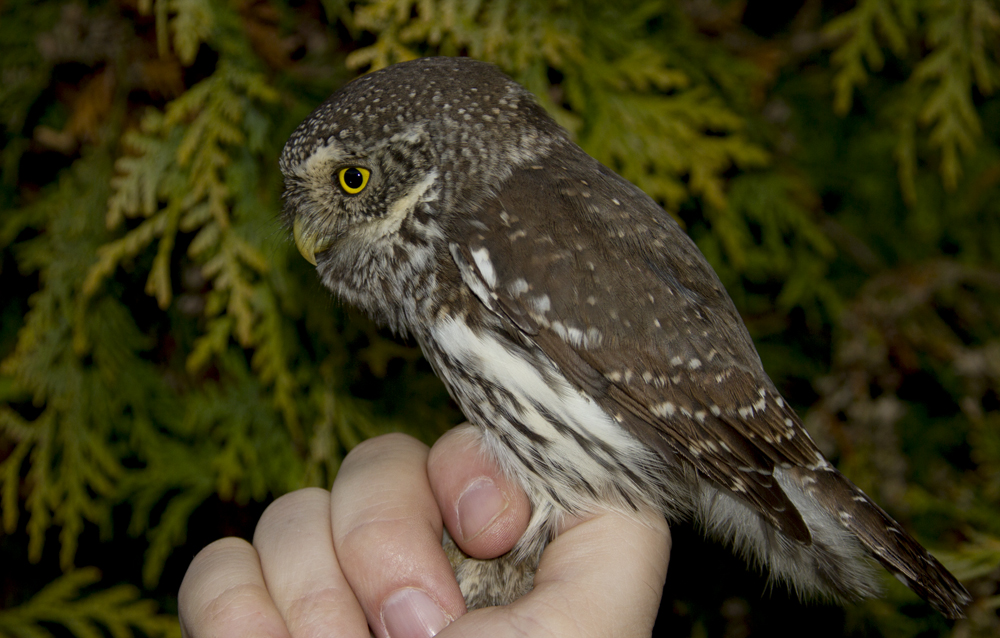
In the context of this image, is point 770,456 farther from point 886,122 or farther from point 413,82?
point 886,122

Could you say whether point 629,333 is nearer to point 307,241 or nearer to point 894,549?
point 894,549

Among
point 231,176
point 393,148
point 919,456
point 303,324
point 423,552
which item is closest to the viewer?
point 423,552

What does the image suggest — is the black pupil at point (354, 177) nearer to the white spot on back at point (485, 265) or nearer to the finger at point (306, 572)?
the white spot on back at point (485, 265)

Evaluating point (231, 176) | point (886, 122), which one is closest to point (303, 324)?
point (231, 176)

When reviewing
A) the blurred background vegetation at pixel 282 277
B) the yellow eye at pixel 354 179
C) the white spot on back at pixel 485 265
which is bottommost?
the blurred background vegetation at pixel 282 277

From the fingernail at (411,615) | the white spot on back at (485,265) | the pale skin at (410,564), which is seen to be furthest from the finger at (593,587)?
the white spot on back at (485,265)

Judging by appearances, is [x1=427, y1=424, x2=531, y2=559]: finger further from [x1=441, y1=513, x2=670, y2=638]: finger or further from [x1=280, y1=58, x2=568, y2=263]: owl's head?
[x1=280, y1=58, x2=568, y2=263]: owl's head

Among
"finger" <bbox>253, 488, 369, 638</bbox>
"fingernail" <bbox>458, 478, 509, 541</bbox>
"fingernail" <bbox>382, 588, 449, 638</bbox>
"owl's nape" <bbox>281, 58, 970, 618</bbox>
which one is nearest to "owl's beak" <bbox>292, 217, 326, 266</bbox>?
"owl's nape" <bbox>281, 58, 970, 618</bbox>
